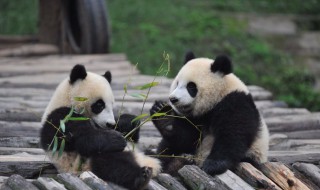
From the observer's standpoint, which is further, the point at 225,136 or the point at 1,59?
the point at 1,59

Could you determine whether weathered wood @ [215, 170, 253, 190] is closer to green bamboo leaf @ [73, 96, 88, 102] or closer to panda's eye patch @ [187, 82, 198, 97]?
panda's eye patch @ [187, 82, 198, 97]

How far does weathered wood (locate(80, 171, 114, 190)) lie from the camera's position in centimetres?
415

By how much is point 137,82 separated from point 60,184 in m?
3.84

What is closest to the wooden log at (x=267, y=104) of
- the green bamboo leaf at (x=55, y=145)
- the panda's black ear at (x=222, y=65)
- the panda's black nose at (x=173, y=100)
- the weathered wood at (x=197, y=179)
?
the panda's black ear at (x=222, y=65)

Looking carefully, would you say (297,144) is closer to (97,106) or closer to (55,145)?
(97,106)

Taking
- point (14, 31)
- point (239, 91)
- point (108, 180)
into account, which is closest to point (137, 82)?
point (239, 91)

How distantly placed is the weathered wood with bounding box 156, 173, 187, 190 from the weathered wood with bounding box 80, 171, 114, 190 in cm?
40

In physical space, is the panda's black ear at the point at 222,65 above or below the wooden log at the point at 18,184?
above

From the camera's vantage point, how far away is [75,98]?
4809mm

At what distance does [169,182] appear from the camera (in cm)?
445

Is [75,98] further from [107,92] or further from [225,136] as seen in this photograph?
[225,136]

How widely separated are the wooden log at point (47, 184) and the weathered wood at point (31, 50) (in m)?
5.92

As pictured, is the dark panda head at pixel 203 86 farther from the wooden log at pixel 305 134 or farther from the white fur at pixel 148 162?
the wooden log at pixel 305 134

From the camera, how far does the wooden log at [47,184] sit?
13.3ft
